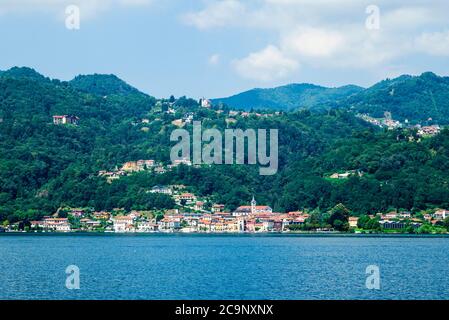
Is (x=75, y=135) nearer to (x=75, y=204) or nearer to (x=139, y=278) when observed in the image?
(x=75, y=204)

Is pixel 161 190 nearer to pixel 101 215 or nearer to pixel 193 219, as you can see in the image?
pixel 193 219

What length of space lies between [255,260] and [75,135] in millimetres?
129144

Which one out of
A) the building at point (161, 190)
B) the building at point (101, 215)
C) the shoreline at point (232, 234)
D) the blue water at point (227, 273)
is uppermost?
the building at point (161, 190)

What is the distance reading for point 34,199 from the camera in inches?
6107

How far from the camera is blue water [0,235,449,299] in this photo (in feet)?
161

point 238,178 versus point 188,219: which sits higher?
point 238,178

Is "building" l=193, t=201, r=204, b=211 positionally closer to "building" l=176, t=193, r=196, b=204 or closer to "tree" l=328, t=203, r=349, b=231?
"building" l=176, t=193, r=196, b=204

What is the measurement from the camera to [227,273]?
205ft

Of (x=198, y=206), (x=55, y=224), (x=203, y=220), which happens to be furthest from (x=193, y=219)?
(x=55, y=224)

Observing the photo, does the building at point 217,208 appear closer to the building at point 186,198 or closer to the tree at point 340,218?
the building at point 186,198

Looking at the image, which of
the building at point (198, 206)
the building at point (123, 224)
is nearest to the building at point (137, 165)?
the building at point (198, 206)

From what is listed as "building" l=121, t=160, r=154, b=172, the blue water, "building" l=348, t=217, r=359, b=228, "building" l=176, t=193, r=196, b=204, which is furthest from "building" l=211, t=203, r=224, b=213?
the blue water

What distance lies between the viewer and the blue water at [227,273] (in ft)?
161
